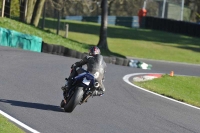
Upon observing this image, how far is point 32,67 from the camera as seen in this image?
1709cm

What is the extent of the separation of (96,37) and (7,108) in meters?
33.5

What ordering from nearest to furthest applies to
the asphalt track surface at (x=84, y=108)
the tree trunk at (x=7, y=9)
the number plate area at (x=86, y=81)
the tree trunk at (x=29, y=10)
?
the asphalt track surface at (x=84, y=108) < the number plate area at (x=86, y=81) < the tree trunk at (x=7, y=9) < the tree trunk at (x=29, y=10)

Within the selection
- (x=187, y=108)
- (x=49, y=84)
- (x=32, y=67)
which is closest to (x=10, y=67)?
(x=32, y=67)

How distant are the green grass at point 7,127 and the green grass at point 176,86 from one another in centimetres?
777

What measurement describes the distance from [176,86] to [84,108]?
28.2 ft

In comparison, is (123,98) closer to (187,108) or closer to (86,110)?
(187,108)

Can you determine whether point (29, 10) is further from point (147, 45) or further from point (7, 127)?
point (7, 127)

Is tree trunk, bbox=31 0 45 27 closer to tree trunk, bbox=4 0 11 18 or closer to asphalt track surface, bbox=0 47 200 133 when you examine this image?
tree trunk, bbox=4 0 11 18

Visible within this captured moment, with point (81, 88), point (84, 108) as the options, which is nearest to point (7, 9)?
point (84, 108)

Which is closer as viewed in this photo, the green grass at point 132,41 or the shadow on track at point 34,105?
the shadow on track at point 34,105

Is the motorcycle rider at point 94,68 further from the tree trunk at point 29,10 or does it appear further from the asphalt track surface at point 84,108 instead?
the tree trunk at point 29,10

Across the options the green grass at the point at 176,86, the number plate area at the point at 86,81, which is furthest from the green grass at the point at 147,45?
the number plate area at the point at 86,81

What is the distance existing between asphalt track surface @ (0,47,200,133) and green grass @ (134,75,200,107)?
0.93m

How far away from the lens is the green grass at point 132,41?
94.6 feet
